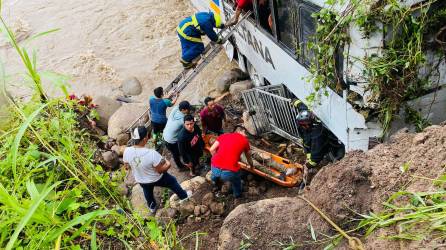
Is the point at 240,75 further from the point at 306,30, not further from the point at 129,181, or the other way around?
the point at 306,30

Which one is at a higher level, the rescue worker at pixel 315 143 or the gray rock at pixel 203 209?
the rescue worker at pixel 315 143

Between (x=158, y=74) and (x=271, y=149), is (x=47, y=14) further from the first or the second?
(x=271, y=149)

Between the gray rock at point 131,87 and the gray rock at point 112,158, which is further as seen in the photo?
the gray rock at point 131,87

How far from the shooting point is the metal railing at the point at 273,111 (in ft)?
20.7

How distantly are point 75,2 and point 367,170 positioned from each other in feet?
54.7

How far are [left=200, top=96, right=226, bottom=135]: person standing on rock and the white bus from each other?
1.13 m

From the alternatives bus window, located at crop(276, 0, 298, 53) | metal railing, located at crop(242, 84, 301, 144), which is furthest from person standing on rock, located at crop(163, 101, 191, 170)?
bus window, located at crop(276, 0, 298, 53)

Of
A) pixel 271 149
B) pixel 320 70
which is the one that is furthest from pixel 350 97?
pixel 271 149

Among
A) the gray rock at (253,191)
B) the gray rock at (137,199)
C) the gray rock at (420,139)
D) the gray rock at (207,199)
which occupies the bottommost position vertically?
the gray rock at (137,199)

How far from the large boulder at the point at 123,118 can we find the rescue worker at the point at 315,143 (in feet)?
13.8

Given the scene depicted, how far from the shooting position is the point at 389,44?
3688 millimetres

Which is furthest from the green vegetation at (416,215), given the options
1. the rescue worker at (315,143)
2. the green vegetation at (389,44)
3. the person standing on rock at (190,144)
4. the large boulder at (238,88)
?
the large boulder at (238,88)

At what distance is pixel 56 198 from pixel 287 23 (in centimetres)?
413

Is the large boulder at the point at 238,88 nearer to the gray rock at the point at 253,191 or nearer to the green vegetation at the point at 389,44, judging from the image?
the gray rock at the point at 253,191
